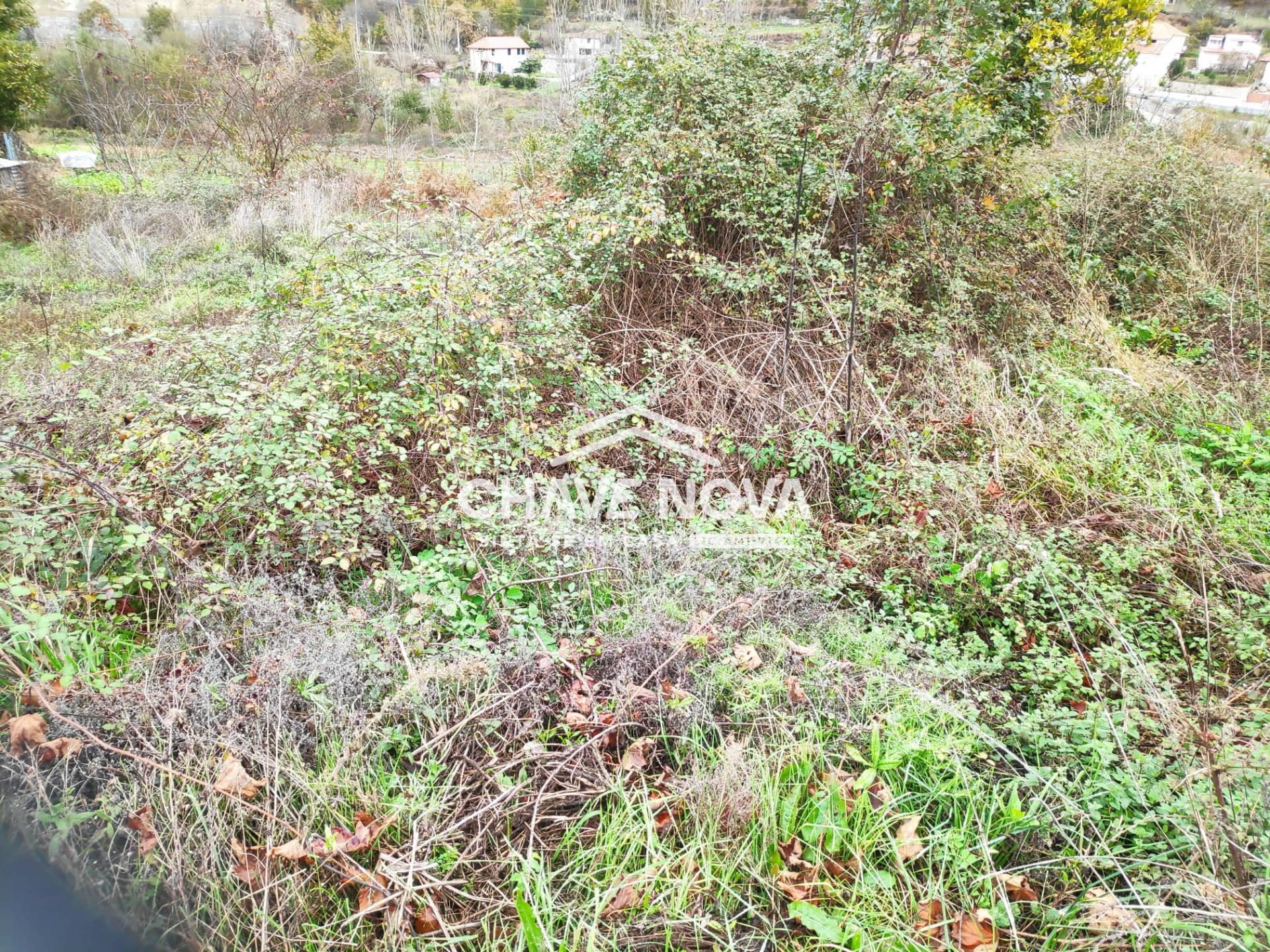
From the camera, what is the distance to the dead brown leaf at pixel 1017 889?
1.79 m

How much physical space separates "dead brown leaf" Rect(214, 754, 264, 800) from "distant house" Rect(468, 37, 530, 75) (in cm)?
1710

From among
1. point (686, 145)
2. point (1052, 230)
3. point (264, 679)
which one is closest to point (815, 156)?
point (686, 145)

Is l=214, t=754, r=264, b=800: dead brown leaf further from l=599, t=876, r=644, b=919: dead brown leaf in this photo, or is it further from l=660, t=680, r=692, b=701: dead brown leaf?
l=660, t=680, r=692, b=701: dead brown leaf

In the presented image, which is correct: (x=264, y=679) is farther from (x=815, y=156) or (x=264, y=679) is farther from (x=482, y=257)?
(x=815, y=156)

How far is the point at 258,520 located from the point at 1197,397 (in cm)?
515

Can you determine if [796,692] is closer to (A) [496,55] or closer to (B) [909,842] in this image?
(B) [909,842]

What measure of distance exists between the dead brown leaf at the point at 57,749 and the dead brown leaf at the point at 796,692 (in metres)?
2.13

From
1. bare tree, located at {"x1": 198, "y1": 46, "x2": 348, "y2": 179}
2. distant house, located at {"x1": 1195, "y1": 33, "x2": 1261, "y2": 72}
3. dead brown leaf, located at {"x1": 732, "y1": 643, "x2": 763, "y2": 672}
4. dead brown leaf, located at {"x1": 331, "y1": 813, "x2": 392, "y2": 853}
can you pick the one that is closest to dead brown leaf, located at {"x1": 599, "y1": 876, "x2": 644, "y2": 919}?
dead brown leaf, located at {"x1": 331, "y1": 813, "x2": 392, "y2": 853}

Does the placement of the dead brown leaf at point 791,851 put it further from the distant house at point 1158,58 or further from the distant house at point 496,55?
the distant house at point 496,55

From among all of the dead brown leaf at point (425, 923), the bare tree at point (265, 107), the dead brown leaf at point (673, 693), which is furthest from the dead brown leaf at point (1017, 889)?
the bare tree at point (265, 107)

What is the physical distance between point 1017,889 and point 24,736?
281 cm

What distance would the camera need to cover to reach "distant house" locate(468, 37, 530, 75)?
609 inches

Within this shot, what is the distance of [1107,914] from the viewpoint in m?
1.67

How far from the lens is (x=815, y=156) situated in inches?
182
